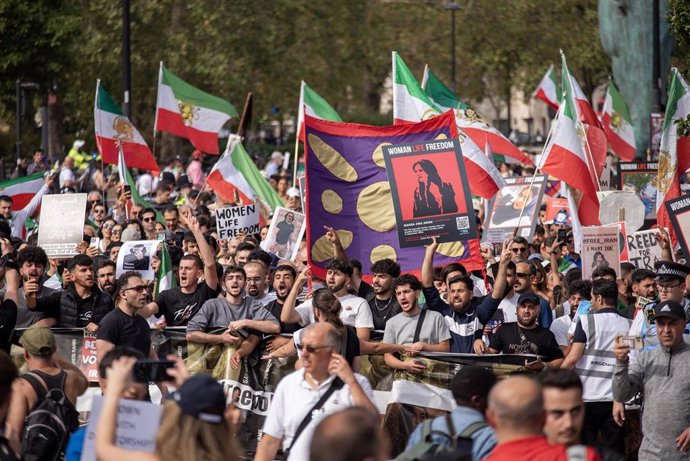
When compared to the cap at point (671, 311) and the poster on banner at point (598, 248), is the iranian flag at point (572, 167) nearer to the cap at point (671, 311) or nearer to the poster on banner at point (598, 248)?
the poster on banner at point (598, 248)

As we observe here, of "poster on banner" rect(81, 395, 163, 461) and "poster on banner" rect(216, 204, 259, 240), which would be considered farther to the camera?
"poster on banner" rect(216, 204, 259, 240)

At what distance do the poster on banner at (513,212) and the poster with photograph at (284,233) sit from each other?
107 inches

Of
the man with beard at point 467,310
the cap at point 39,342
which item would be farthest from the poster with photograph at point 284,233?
the cap at point 39,342

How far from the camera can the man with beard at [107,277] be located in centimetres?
1138

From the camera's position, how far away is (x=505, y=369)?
33.0ft

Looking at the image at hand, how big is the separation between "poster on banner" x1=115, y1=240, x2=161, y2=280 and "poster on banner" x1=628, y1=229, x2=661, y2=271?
15.2 feet

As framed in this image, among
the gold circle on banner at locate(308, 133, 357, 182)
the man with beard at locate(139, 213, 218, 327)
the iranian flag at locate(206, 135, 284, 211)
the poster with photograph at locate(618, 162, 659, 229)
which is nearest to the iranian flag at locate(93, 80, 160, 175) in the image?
the iranian flag at locate(206, 135, 284, 211)

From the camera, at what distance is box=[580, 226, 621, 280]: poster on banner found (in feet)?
43.1

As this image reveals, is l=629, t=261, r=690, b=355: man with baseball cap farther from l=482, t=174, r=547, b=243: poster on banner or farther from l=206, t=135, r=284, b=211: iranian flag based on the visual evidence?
l=206, t=135, r=284, b=211: iranian flag

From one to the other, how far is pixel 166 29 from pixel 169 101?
17999mm

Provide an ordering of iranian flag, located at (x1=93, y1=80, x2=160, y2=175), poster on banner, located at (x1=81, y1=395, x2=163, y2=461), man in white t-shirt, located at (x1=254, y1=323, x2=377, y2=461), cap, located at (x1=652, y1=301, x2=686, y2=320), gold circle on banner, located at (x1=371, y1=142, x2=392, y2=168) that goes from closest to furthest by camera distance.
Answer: poster on banner, located at (x1=81, y1=395, x2=163, y2=461), man in white t-shirt, located at (x1=254, y1=323, x2=377, y2=461), cap, located at (x1=652, y1=301, x2=686, y2=320), gold circle on banner, located at (x1=371, y1=142, x2=392, y2=168), iranian flag, located at (x1=93, y1=80, x2=160, y2=175)

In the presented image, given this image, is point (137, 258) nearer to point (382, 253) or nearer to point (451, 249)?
point (382, 253)

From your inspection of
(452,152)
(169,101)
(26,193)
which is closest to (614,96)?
(169,101)

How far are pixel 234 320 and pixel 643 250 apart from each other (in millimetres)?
5047
